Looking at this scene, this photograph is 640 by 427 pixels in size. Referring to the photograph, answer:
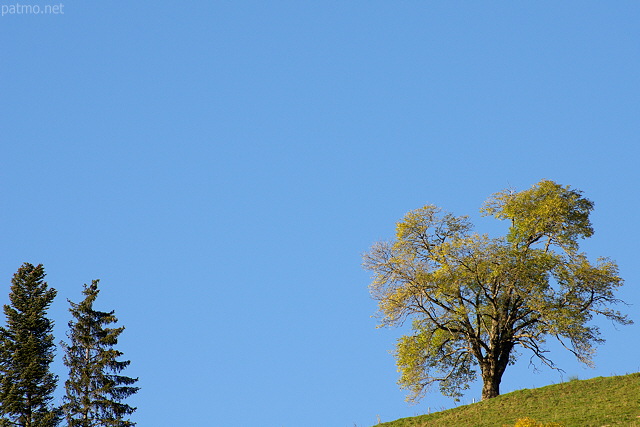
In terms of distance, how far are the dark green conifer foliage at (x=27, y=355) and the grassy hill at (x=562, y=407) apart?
22019 mm

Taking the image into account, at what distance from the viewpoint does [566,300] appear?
58.2 meters

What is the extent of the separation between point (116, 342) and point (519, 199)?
1089 inches

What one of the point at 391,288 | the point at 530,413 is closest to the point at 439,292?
the point at 391,288

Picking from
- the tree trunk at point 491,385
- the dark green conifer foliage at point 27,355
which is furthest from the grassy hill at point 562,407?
the dark green conifer foliage at point 27,355

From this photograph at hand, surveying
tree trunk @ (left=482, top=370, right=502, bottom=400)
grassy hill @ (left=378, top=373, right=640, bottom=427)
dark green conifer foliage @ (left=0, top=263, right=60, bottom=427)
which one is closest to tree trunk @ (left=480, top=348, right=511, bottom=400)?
tree trunk @ (left=482, top=370, right=502, bottom=400)

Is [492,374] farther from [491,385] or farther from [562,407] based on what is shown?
[562,407]

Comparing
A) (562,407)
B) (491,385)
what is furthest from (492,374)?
(562,407)

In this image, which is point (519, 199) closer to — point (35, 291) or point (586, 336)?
point (586, 336)

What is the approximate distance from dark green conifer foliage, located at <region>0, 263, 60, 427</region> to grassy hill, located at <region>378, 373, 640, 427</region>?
2202 cm

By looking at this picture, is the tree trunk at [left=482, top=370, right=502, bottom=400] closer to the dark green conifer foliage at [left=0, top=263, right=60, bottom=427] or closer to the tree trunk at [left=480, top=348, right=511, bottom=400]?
the tree trunk at [left=480, top=348, right=511, bottom=400]

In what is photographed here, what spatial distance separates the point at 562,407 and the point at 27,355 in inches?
1337

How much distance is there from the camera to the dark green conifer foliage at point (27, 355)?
192ft

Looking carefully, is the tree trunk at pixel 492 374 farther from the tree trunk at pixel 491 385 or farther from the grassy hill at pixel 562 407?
the grassy hill at pixel 562 407

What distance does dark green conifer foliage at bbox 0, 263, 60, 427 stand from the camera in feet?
192
